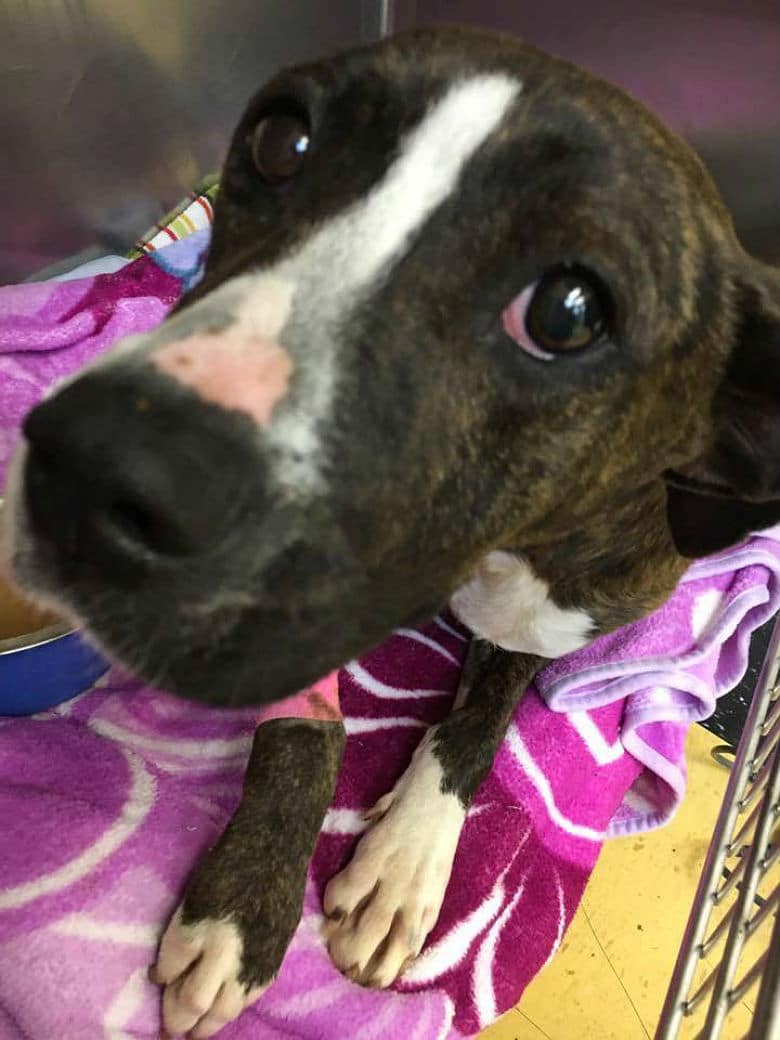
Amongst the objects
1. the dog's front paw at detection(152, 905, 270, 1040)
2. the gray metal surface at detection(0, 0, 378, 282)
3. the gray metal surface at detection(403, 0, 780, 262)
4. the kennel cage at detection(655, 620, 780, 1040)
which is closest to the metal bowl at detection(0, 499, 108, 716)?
the dog's front paw at detection(152, 905, 270, 1040)

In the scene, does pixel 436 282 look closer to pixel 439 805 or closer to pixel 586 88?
pixel 586 88

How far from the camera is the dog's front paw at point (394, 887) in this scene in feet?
5.25

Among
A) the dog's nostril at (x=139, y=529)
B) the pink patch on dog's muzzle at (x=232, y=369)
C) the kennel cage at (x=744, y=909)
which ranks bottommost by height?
the kennel cage at (x=744, y=909)

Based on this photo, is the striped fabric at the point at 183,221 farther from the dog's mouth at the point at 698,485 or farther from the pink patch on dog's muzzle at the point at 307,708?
the dog's mouth at the point at 698,485

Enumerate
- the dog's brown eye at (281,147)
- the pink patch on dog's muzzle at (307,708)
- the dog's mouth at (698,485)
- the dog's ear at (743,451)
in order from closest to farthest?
the dog's brown eye at (281,147) < the dog's ear at (743,451) < the dog's mouth at (698,485) < the pink patch on dog's muzzle at (307,708)

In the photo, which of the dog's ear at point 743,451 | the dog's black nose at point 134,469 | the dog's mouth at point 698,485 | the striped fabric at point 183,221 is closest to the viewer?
the dog's black nose at point 134,469

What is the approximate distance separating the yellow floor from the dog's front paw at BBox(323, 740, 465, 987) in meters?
0.54

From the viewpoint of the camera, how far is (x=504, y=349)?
3.76 feet

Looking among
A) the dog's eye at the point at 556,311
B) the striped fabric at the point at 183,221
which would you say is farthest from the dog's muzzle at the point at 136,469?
the striped fabric at the point at 183,221

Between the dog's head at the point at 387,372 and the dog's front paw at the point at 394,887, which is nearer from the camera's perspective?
the dog's head at the point at 387,372

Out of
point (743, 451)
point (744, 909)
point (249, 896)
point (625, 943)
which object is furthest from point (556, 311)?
point (625, 943)

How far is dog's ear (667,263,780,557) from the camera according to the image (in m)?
1.41

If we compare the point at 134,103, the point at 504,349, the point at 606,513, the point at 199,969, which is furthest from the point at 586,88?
the point at 134,103

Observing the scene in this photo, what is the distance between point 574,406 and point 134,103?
2.09 meters
